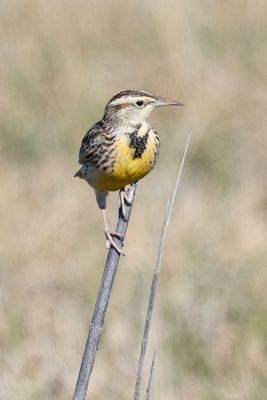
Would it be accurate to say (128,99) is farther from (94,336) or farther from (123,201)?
(94,336)

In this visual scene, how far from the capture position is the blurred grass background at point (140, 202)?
558cm

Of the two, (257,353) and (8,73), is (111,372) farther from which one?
(8,73)

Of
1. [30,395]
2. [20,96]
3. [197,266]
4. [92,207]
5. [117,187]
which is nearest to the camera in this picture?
[117,187]

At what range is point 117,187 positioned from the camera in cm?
406

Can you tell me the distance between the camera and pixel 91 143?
4328 mm

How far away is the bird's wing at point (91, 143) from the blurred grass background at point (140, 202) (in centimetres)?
135

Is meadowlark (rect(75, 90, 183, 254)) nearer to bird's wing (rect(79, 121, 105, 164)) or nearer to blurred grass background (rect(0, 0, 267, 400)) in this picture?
bird's wing (rect(79, 121, 105, 164))

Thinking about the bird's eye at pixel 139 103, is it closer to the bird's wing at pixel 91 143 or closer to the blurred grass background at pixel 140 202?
the bird's wing at pixel 91 143

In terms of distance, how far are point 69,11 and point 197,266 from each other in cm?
298

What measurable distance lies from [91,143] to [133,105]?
250 mm

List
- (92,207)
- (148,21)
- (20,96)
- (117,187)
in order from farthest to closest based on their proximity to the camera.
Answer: (148,21) → (20,96) → (92,207) → (117,187)

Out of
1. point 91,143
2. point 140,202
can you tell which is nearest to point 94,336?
point 91,143

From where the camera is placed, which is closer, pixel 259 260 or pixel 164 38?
pixel 259 260

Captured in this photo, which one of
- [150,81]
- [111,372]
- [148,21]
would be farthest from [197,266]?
[148,21]
